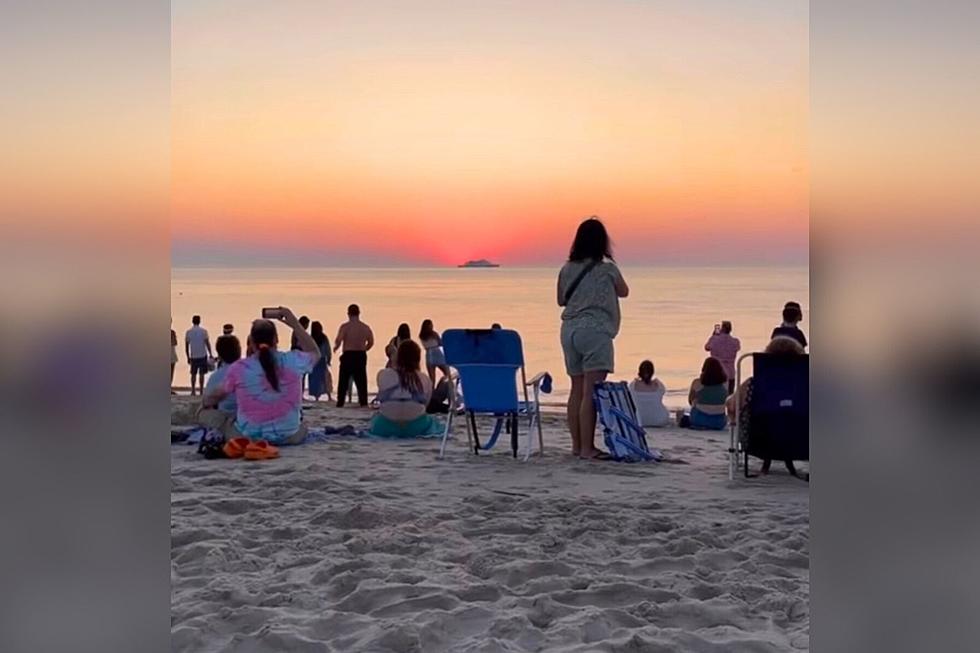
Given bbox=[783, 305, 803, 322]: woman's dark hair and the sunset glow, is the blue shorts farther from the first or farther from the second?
bbox=[783, 305, 803, 322]: woman's dark hair

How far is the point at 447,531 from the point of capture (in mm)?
4340

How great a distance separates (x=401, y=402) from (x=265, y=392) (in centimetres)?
A: 105

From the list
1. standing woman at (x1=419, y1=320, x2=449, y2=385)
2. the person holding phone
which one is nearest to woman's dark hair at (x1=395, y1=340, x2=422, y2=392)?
the person holding phone

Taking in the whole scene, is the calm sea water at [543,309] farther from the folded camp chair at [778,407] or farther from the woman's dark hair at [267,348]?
the folded camp chair at [778,407]

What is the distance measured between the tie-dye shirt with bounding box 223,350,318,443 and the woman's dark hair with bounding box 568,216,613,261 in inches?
76.5

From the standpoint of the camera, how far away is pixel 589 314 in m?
6.66

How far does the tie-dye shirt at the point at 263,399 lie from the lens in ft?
23.0

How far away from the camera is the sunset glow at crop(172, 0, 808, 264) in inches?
217

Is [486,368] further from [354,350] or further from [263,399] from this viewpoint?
[354,350]

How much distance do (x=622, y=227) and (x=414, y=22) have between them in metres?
24.8

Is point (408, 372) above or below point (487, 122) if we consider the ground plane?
below

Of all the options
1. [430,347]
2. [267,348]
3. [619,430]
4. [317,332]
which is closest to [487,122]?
[317,332]

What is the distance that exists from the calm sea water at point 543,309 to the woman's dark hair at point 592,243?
481cm
